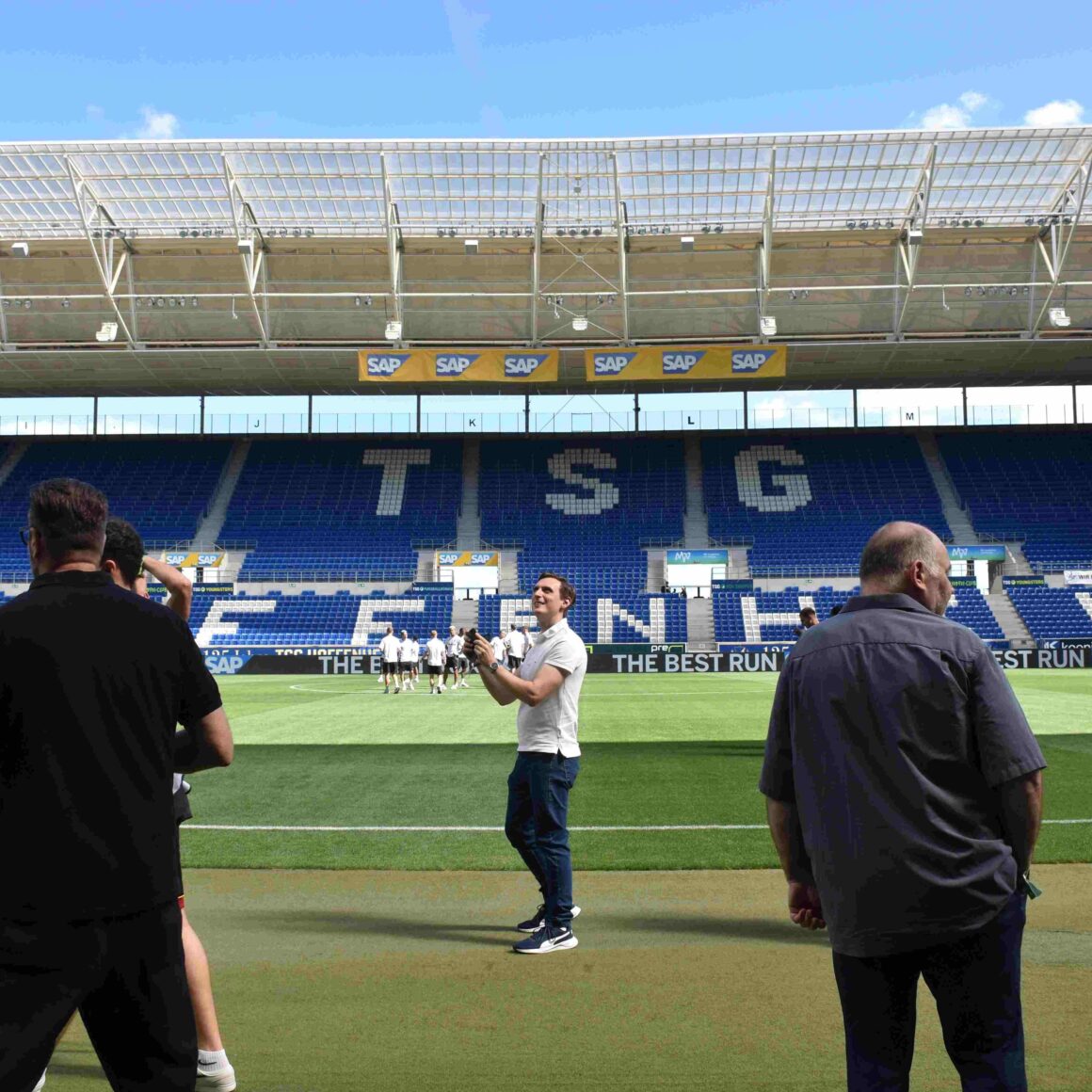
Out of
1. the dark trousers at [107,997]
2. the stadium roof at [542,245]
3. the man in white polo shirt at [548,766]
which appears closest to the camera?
the dark trousers at [107,997]

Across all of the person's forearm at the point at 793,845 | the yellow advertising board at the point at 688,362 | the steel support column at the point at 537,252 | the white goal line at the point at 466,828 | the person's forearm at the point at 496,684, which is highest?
the steel support column at the point at 537,252

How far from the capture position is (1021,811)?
3193 millimetres

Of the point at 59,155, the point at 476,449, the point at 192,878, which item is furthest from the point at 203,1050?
the point at 476,449

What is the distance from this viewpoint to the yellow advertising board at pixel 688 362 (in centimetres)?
4197

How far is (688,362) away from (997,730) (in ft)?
131

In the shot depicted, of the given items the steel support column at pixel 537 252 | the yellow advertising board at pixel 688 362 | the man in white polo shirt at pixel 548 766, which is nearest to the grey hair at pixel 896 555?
the man in white polo shirt at pixel 548 766

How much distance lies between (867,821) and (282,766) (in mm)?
12676

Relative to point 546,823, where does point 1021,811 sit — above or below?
above

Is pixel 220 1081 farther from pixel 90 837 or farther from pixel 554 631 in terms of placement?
pixel 554 631

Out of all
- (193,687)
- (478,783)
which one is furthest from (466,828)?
(193,687)

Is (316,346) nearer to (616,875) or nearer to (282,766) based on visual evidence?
(282,766)

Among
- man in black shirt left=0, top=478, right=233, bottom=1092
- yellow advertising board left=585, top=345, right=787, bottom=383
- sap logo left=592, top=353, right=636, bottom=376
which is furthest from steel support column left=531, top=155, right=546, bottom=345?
man in black shirt left=0, top=478, right=233, bottom=1092

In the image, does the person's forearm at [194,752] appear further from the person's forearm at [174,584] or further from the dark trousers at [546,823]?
the dark trousers at [546,823]

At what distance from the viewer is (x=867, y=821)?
3.25m
